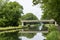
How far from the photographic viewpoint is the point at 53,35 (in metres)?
10.9

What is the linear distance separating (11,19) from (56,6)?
2283 cm

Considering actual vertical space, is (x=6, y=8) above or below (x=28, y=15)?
above

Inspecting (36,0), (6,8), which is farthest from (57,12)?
(6,8)

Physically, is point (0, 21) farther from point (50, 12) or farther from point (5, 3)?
point (50, 12)

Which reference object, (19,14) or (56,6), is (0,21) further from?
(56,6)

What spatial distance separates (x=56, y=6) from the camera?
12.9m

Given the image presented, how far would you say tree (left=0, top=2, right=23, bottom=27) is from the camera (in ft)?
115

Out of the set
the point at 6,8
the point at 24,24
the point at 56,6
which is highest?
the point at 56,6

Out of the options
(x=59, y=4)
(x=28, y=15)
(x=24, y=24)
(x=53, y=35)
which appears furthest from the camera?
(x=28, y=15)

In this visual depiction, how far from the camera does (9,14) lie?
36.0m

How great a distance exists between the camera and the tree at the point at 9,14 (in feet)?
115

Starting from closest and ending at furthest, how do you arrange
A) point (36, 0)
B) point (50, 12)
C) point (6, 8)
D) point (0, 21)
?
point (50, 12), point (36, 0), point (0, 21), point (6, 8)

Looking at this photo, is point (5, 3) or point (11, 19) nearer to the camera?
point (11, 19)

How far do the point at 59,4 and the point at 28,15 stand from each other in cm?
3851
